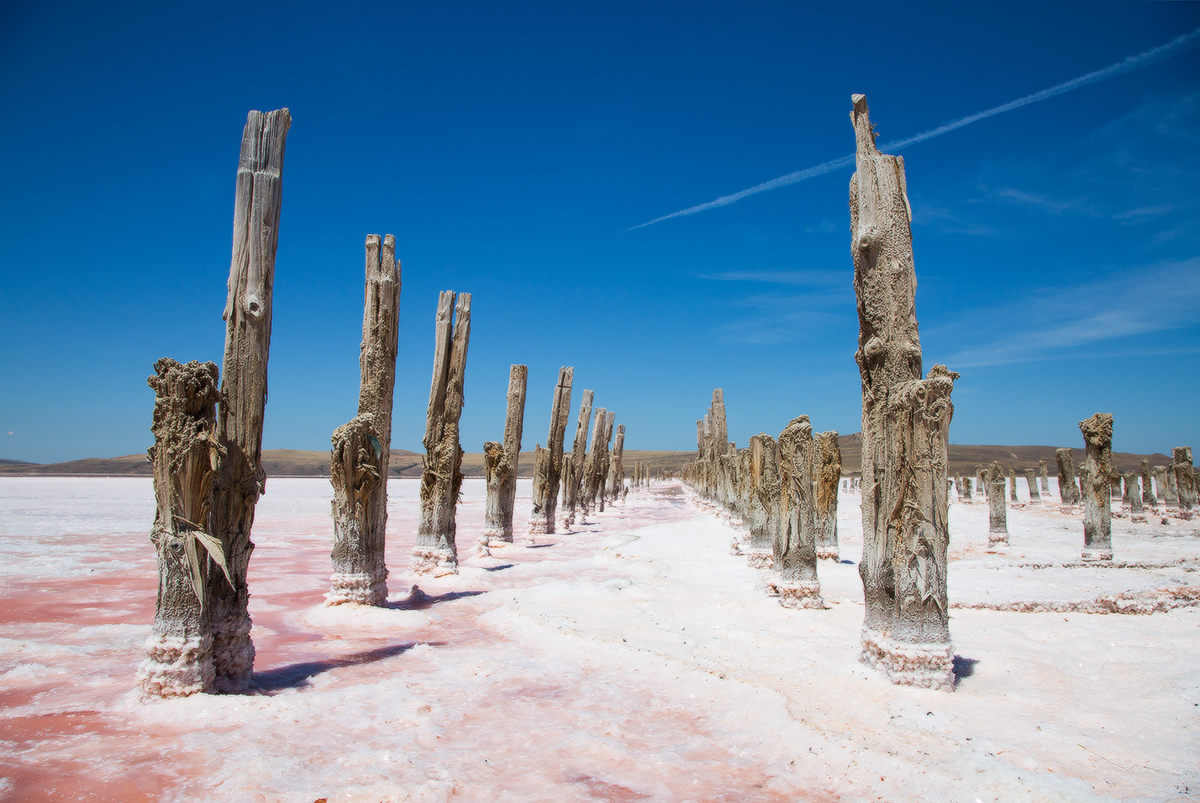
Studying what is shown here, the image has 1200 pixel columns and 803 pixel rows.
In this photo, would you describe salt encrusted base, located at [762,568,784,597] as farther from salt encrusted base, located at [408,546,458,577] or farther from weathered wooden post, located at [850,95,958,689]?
salt encrusted base, located at [408,546,458,577]

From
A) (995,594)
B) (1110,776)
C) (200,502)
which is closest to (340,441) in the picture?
(200,502)

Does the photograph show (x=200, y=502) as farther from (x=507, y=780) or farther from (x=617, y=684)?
(x=617, y=684)

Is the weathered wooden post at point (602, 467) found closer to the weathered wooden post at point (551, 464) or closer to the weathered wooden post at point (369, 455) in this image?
the weathered wooden post at point (551, 464)

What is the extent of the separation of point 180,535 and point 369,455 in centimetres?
309

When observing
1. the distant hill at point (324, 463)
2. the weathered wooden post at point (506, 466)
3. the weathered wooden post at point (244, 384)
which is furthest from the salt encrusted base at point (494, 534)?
the distant hill at point (324, 463)

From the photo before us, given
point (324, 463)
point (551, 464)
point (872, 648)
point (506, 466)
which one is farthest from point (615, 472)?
point (324, 463)

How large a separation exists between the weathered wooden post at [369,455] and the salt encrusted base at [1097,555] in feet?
41.9

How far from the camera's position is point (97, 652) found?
6.07 m

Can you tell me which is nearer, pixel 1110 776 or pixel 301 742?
pixel 1110 776

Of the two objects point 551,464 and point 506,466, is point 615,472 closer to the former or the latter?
point 551,464

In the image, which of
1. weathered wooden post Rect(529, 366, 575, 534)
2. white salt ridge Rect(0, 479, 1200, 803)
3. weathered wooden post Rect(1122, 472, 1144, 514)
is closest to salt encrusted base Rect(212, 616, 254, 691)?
white salt ridge Rect(0, 479, 1200, 803)

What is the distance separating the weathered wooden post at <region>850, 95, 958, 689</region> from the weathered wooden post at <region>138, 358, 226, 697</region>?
524cm

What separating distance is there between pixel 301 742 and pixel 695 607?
549 centimetres

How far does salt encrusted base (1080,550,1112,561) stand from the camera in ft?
40.3
